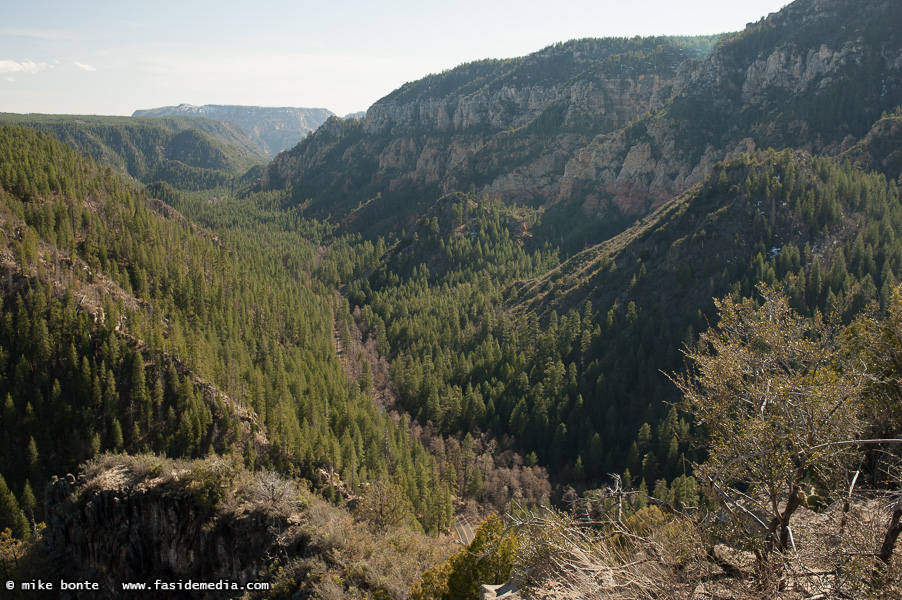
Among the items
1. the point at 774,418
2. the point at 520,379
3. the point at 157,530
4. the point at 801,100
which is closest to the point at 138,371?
the point at 157,530

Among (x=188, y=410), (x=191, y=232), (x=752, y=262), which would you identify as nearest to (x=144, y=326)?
(x=188, y=410)

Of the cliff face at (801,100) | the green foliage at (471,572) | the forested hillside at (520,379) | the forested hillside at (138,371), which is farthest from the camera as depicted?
the cliff face at (801,100)

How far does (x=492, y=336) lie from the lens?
5020 inches

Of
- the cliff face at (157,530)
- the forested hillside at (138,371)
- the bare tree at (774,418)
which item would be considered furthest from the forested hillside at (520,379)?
the forested hillside at (138,371)

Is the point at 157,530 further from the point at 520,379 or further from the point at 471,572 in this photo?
the point at 520,379

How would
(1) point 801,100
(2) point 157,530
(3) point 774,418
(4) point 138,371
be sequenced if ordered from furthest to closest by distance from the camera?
(1) point 801,100
(4) point 138,371
(2) point 157,530
(3) point 774,418

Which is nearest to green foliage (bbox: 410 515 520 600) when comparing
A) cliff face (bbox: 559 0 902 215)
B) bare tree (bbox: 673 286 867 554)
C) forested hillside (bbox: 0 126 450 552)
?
bare tree (bbox: 673 286 867 554)

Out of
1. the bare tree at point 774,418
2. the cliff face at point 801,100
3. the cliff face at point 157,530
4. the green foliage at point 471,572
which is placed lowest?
the cliff face at point 157,530

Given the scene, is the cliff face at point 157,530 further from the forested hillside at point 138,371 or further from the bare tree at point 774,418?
the bare tree at point 774,418

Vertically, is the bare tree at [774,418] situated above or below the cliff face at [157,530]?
above

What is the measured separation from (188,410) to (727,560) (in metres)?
74.8

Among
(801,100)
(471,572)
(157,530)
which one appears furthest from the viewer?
(801,100)

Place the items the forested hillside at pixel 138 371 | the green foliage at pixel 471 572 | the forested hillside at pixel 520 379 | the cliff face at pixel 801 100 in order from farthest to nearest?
1. the cliff face at pixel 801 100
2. the forested hillside at pixel 138 371
3. the green foliage at pixel 471 572
4. the forested hillside at pixel 520 379

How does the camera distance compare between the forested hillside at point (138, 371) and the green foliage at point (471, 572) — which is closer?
→ the green foliage at point (471, 572)
